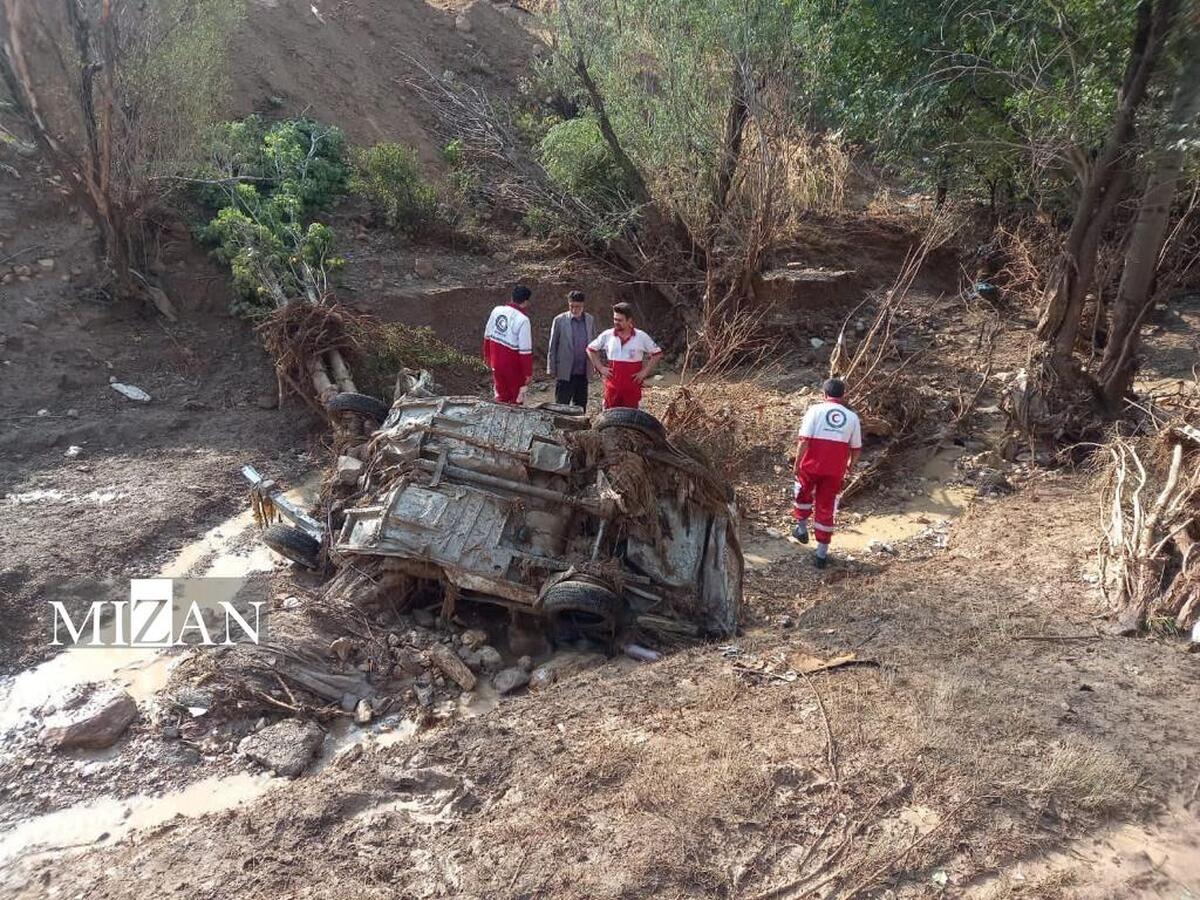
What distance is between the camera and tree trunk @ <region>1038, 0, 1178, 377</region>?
22.2 feet

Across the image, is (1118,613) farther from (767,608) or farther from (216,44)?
(216,44)

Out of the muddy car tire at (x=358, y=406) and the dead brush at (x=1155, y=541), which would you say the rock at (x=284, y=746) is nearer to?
the muddy car tire at (x=358, y=406)

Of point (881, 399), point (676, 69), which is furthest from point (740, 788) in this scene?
point (676, 69)

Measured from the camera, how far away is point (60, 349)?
9.44 m

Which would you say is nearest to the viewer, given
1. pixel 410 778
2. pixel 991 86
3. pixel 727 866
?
pixel 727 866

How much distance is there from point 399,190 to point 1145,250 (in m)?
10.0

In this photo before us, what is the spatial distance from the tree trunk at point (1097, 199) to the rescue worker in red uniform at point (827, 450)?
3.39 meters

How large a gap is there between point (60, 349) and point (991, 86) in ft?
34.8

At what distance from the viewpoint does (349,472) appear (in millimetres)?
6184

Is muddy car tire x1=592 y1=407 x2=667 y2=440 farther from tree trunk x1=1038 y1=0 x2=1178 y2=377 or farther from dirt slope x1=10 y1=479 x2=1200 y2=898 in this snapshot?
tree trunk x1=1038 y1=0 x2=1178 y2=377

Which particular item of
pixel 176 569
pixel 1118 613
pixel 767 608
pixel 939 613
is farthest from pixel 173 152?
pixel 1118 613

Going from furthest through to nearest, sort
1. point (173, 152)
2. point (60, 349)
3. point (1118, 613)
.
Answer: point (173, 152), point (60, 349), point (1118, 613)

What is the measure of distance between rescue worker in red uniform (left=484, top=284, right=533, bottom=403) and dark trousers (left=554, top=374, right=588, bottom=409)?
0.44 metres

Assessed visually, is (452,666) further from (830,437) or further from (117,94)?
(117,94)
